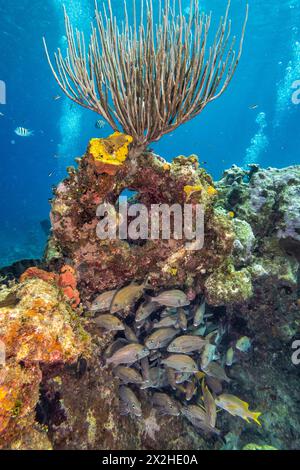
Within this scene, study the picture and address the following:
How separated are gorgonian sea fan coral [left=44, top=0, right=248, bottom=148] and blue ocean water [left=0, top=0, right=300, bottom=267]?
158cm

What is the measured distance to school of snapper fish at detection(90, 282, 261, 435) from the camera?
3.82 metres

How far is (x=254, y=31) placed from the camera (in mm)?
32750

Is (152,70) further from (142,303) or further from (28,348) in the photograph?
(28,348)

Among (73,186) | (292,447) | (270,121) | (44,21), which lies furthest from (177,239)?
(270,121)

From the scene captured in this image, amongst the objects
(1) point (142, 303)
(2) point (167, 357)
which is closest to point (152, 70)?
(1) point (142, 303)

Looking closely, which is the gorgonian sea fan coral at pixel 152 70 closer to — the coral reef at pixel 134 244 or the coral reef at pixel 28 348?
the coral reef at pixel 134 244

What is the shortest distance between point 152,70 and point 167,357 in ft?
12.4

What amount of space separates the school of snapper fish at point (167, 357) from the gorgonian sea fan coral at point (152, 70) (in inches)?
86.3

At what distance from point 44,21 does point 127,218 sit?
34289 millimetres

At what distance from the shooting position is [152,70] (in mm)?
3578

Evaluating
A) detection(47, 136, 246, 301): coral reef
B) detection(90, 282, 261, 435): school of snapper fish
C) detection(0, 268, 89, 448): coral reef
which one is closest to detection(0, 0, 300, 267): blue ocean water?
detection(47, 136, 246, 301): coral reef

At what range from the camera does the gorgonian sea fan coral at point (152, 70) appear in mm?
3486

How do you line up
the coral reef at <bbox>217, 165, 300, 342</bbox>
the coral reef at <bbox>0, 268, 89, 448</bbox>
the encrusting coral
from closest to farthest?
the coral reef at <bbox>0, 268, 89, 448</bbox> → the encrusting coral → the coral reef at <bbox>217, 165, 300, 342</bbox>

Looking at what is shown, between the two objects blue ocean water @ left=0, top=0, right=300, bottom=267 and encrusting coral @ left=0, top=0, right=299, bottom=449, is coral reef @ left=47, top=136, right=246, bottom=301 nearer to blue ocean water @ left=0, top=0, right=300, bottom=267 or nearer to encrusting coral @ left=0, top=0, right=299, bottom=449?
encrusting coral @ left=0, top=0, right=299, bottom=449
